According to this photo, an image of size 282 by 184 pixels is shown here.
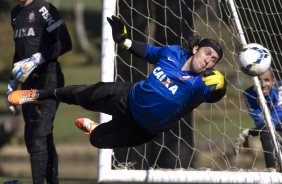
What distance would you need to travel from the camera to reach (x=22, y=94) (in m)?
9.17

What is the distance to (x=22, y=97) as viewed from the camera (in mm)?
9156

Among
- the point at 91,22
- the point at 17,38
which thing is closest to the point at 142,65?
the point at 17,38

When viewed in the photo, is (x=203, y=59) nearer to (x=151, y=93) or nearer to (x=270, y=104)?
(x=151, y=93)

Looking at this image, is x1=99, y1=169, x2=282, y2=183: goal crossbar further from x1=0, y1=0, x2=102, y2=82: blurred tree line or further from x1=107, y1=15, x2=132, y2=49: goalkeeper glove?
x1=0, y1=0, x2=102, y2=82: blurred tree line

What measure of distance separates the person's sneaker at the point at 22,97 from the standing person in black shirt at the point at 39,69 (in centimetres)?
43

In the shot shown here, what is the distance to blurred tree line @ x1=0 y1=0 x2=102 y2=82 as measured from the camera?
32.5m

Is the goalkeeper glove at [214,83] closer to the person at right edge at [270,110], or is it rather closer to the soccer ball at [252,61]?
the soccer ball at [252,61]

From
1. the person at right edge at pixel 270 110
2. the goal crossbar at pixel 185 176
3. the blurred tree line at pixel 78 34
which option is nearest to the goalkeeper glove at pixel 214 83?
the goal crossbar at pixel 185 176

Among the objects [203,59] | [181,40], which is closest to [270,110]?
[181,40]

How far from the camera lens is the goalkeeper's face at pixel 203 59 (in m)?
8.66

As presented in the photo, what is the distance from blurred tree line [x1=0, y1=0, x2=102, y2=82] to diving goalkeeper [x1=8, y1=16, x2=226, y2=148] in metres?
20.2

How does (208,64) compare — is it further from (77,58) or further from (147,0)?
(77,58)

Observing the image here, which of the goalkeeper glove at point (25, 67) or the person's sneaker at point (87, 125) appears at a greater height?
the goalkeeper glove at point (25, 67)

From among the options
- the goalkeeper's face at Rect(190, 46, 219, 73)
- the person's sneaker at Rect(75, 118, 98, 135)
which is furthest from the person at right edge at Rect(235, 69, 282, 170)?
the goalkeeper's face at Rect(190, 46, 219, 73)
